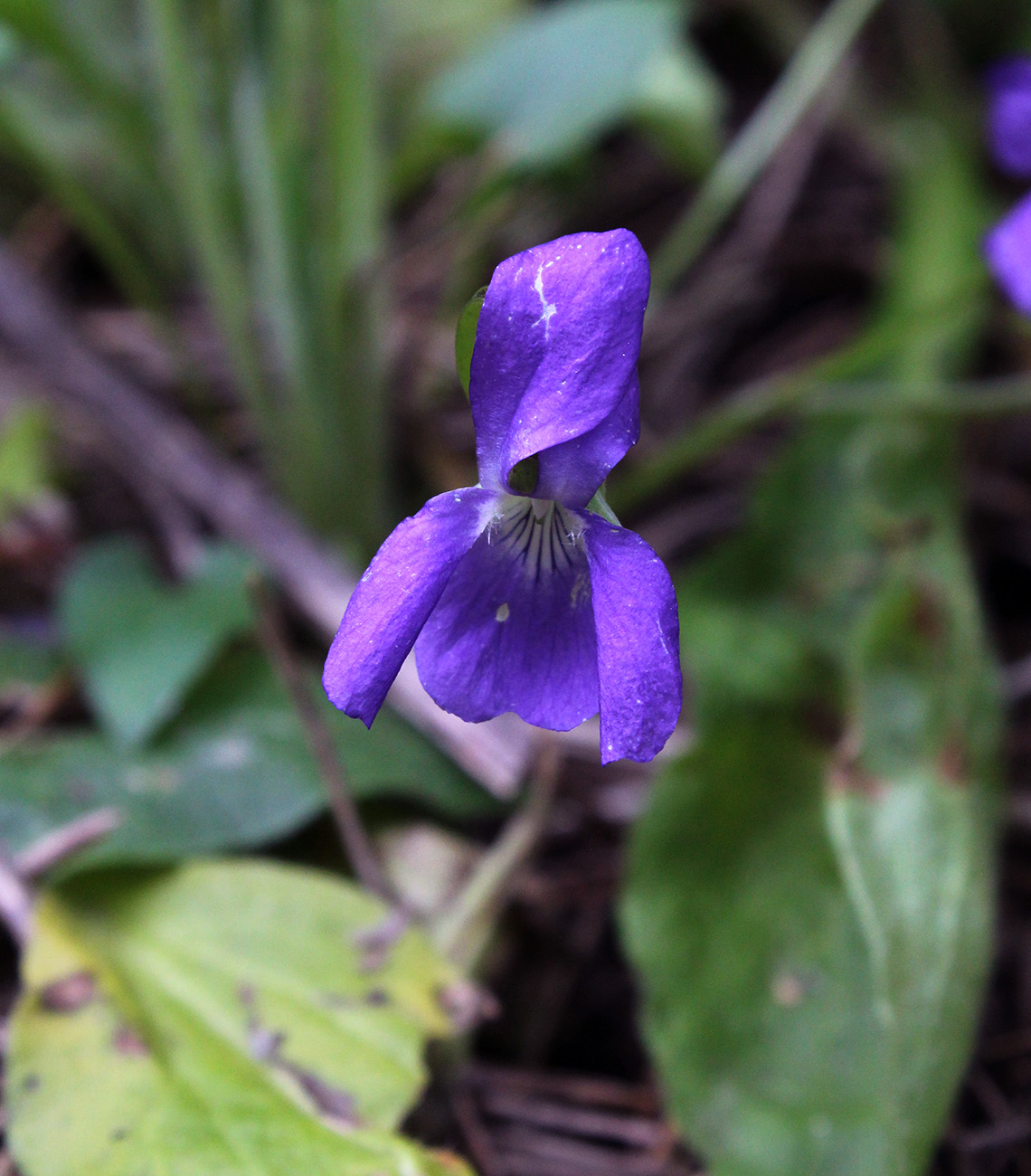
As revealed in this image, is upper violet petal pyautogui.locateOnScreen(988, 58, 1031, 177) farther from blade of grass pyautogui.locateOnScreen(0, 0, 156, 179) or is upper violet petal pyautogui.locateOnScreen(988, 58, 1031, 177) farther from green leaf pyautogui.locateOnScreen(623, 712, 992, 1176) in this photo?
blade of grass pyautogui.locateOnScreen(0, 0, 156, 179)

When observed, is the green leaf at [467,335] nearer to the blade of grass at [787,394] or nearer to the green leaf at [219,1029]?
the green leaf at [219,1029]

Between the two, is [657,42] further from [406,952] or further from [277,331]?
[406,952]

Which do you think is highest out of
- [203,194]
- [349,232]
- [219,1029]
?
[203,194]

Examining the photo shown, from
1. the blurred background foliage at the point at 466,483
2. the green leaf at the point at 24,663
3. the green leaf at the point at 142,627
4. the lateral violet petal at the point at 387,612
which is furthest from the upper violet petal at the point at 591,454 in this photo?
the green leaf at the point at 24,663

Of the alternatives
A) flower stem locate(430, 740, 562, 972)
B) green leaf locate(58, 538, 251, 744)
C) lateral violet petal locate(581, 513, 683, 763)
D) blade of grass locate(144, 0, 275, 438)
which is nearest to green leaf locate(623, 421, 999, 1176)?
flower stem locate(430, 740, 562, 972)

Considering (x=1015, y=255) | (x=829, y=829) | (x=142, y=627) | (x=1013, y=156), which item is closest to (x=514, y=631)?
(x=829, y=829)

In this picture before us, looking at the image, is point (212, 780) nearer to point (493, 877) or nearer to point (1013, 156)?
point (493, 877)

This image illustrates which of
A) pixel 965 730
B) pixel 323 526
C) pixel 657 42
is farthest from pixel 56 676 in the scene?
pixel 657 42
